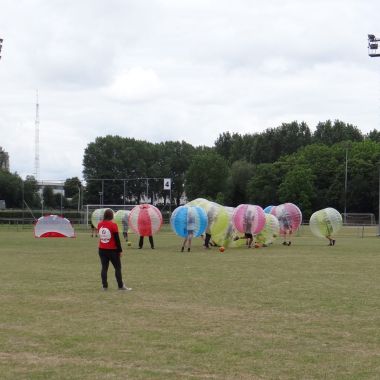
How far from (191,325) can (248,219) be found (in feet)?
69.7

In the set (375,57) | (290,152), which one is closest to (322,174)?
(290,152)

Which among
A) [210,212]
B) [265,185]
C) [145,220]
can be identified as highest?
[265,185]

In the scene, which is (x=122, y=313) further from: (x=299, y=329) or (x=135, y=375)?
(x=135, y=375)

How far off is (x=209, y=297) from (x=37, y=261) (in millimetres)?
10912

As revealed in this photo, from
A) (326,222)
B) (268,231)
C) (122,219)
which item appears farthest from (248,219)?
(122,219)

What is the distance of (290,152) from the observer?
116m

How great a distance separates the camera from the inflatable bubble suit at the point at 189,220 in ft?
93.5

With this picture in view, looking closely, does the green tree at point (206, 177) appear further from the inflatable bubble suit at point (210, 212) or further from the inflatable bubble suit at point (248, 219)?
the inflatable bubble suit at point (210, 212)

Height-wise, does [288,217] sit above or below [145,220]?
above

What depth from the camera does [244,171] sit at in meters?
104

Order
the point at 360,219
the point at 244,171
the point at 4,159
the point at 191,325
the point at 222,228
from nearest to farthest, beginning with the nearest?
1. the point at 191,325
2. the point at 222,228
3. the point at 360,219
4. the point at 244,171
5. the point at 4,159

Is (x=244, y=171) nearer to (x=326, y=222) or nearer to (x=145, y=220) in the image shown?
(x=326, y=222)

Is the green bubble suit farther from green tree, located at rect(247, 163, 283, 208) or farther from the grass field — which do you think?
green tree, located at rect(247, 163, 283, 208)

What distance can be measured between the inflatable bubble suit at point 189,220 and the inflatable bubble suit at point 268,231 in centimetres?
474
